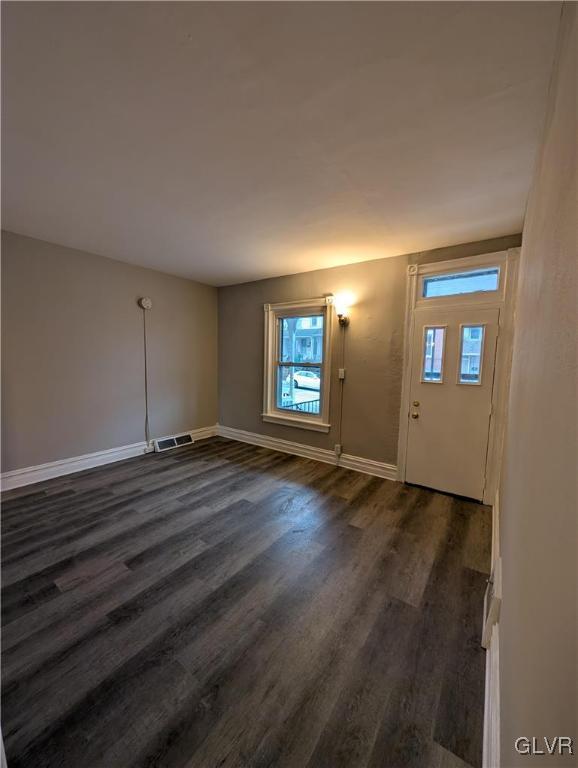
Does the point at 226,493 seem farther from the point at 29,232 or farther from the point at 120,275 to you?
the point at 29,232

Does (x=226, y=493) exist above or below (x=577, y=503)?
below

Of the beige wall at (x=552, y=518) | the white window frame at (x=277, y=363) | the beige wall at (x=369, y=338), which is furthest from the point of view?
the white window frame at (x=277, y=363)

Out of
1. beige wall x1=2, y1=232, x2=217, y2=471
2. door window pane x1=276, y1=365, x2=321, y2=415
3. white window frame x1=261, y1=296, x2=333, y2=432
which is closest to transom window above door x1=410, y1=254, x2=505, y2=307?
white window frame x1=261, y1=296, x2=333, y2=432

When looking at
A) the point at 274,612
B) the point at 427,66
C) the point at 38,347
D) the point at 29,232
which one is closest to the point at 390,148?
the point at 427,66

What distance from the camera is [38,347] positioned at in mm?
3039

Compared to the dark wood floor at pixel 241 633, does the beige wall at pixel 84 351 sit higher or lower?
higher

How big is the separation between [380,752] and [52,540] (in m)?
2.36

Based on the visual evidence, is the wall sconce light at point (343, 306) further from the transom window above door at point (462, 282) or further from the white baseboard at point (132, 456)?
the white baseboard at point (132, 456)

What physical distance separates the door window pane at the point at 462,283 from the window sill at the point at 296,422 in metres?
1.93

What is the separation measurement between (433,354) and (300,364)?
1731mm

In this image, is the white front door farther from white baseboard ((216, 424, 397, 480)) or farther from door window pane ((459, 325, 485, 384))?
white baseboard ((216, 424, 397, 480))

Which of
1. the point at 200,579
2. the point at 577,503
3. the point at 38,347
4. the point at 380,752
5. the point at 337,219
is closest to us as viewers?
the point at 577,503

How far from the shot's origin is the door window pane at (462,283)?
2.72m

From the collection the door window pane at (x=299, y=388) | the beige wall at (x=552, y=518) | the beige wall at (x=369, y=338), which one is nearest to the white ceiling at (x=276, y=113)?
the beige wall at (x=552, y=518)
